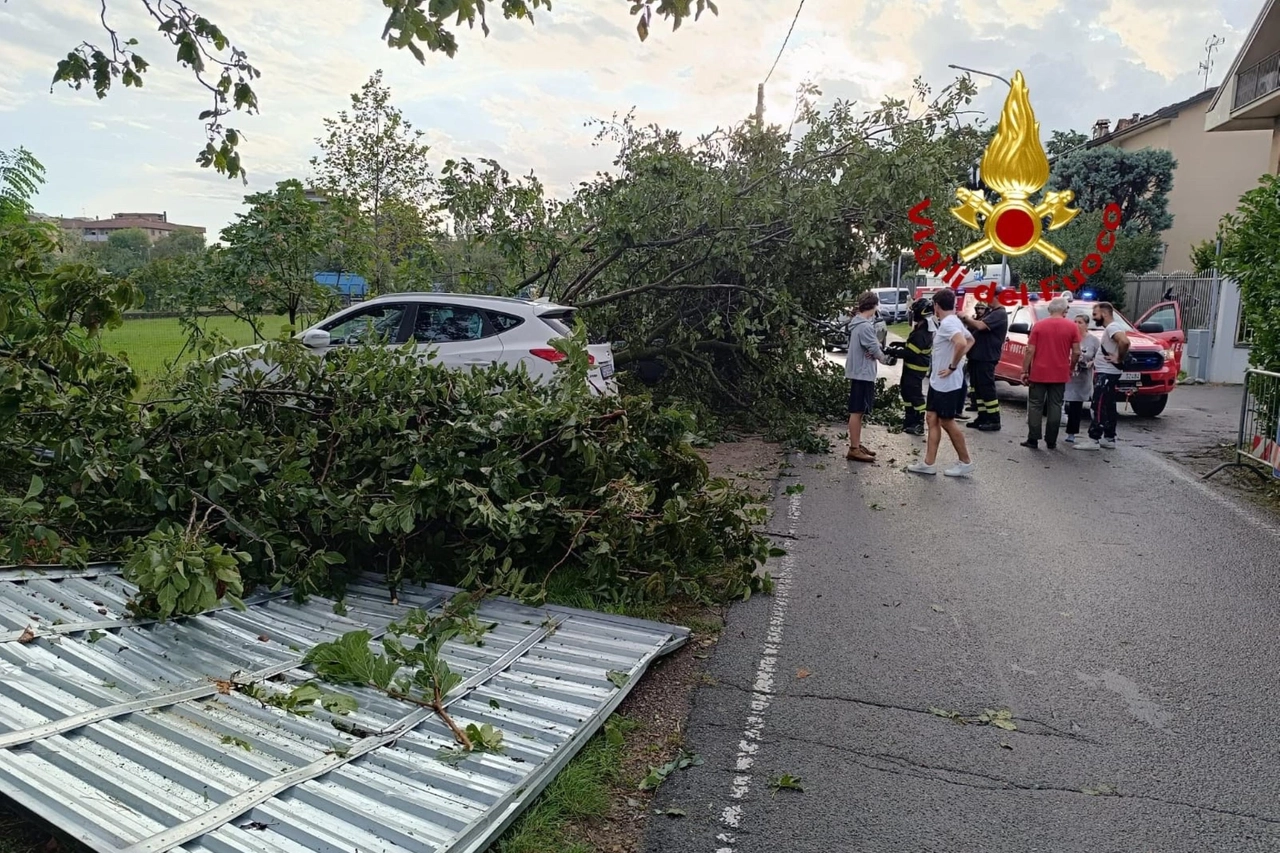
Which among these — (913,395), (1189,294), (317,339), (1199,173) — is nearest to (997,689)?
(317,339)

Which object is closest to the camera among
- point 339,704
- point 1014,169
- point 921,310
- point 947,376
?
point 339,704

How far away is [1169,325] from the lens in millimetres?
16422

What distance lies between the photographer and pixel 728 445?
1150 centimetres

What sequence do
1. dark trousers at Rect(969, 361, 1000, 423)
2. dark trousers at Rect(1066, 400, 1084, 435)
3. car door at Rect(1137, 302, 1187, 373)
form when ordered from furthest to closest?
car door at Rect(1137, 302, 1187, 373)
dark trousers at Rect(969, 361, 1000, 423)
dark trousers at Rect(1066, 400, 1084, 435)

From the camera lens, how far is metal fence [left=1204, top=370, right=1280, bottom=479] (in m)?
9.05

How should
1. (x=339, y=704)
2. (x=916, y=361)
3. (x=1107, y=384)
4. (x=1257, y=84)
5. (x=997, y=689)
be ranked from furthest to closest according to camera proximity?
(x=1257, y=84) < (x=916, y=361) < (x=1107, y=384) < (x=997, y=689) < (x=339, y=704)

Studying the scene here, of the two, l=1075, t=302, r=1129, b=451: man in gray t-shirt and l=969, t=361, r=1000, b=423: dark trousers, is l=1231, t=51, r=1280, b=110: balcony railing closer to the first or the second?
l=1075, t=302, r=1129, b=451: man in gray t-shirt

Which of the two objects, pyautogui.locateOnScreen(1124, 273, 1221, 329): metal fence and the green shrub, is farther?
pyautogui.locateOnScreen(1124, 273, 1221, 329): metal fence

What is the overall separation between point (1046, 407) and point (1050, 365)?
2.01ft

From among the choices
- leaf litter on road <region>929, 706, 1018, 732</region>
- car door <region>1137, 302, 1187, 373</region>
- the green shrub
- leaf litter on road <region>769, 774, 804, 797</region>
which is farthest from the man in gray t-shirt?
leaf litter on road <region>769, 774, 804, 797</region>

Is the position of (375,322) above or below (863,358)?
above

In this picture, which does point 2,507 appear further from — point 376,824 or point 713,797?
point 713,797

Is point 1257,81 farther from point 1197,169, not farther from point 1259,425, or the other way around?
point 1259,425

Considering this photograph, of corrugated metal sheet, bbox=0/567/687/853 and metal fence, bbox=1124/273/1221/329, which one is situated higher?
metal fence, bbox=1124/273/1221/329
